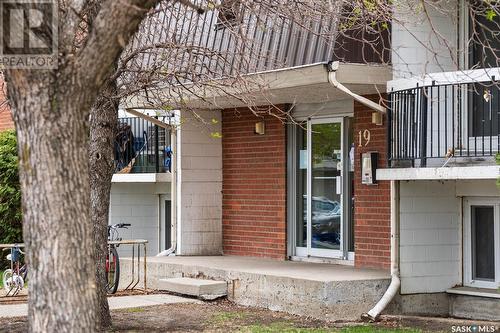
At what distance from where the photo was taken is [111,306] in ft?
41.2

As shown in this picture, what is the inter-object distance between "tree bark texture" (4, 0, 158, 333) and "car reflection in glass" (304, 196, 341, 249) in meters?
8.16

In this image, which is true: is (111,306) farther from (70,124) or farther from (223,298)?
(70,124)

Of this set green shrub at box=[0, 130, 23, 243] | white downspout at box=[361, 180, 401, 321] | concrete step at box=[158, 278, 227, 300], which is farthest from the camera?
green shrub at box=[0, 130, 23, 243]

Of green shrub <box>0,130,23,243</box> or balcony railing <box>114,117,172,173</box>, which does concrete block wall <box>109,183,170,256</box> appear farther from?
green shrub <box>0,130,23,243</box>

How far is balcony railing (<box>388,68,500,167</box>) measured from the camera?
36.9ft

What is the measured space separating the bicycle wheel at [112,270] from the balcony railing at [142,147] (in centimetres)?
299

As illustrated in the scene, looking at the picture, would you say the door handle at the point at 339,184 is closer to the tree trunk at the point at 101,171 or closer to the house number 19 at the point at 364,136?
the house number 19 at the point at 364,136

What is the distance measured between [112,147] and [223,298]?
3480mm

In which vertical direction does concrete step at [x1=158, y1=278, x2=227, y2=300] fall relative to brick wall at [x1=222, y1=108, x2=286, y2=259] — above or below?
below

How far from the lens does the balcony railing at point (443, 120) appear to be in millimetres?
11242

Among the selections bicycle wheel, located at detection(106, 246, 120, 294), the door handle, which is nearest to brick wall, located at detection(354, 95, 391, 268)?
the door handle

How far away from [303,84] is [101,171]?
9.85 ft

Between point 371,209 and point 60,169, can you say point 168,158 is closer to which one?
point 371,209

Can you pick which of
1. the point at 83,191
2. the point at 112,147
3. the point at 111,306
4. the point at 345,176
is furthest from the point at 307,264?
the point at 83,191
